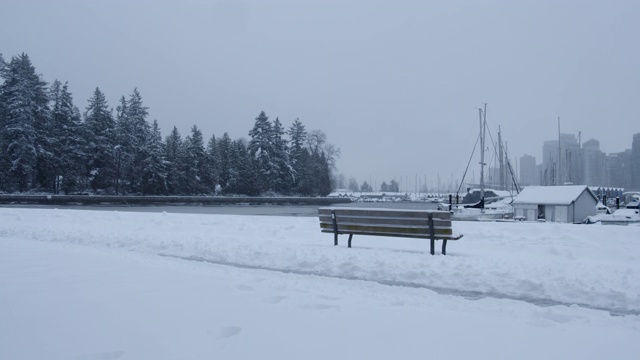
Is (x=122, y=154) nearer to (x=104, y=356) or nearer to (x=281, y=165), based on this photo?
(x=281, y=165)

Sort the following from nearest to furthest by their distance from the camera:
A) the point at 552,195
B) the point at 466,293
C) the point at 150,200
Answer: the point at 466,293 → the point at 552,195 → the point at 150,200

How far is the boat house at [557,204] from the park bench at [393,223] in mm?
17006

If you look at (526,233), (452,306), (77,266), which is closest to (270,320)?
(452,306)

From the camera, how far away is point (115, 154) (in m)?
57.8

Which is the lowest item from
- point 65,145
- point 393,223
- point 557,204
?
point 557,204

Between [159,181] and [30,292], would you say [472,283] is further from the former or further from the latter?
[159,181]

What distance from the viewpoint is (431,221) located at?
365 inches

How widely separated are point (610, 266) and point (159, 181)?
5777 cm

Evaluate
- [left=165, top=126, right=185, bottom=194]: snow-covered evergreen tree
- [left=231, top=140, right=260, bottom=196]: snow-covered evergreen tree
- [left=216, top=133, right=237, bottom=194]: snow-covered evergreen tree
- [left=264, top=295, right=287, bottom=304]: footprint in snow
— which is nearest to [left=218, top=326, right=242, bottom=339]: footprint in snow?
[left=264, top=295, right=287, bottom=304]: footprint in snow

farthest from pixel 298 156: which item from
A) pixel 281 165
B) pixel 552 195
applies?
pixel 552 195

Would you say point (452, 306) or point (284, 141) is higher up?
point (284, 141)

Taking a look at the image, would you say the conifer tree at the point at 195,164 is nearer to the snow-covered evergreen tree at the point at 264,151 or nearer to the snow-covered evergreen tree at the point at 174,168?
the snow-covered evergreen tree at the point at 174,168

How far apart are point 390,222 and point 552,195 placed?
18320 mm

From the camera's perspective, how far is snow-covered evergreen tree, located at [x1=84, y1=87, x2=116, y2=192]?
183ft
